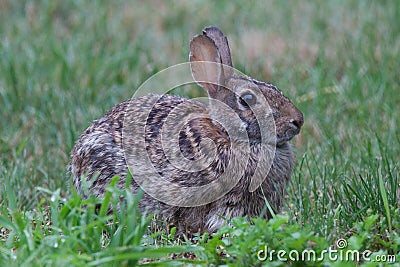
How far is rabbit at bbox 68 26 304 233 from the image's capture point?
4.45m

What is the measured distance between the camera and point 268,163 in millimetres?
4504

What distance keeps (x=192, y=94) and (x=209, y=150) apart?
6.93ft

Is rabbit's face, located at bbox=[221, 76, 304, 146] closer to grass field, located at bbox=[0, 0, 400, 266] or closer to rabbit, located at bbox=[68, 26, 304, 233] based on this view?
rabbit, located at bbox=[68, 26, 304, 233]

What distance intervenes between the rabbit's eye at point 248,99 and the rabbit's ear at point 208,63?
0.21 metres

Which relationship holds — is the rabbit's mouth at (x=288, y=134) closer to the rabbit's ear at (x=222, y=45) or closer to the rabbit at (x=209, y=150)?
the rabbit at (x=209, y=150)

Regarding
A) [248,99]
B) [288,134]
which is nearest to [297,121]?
[288,134]

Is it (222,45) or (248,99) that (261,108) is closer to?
(248,99)

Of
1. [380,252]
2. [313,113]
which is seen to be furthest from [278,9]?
[380,252]

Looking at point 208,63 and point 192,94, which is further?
point 192,94

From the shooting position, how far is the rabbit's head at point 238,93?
4.38 meters

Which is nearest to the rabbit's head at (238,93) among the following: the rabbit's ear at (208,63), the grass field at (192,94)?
the rabbit's ear at (208,63)

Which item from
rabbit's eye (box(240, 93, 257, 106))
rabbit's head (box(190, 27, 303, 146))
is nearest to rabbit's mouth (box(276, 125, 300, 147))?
rabbit's head (box(190, 27, 303, 146))

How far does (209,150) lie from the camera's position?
4.50 m

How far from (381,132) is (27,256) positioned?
10.5ft
